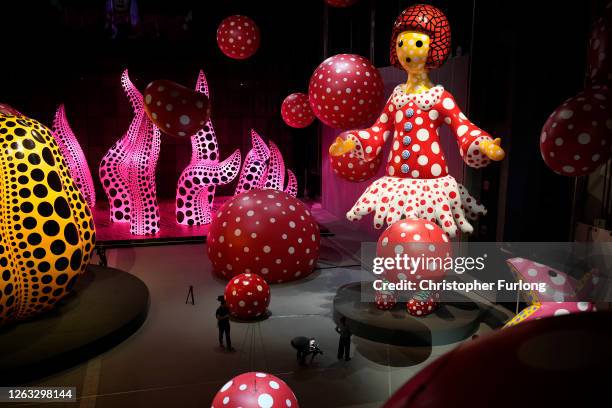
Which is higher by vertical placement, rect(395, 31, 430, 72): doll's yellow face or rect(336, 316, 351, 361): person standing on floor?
rect(395, 31, 430, 72): doll's yellow face

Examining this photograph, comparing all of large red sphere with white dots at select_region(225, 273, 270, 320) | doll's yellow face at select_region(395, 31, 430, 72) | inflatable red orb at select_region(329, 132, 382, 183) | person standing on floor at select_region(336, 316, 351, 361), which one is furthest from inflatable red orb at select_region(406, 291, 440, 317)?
doll's yellow face at select_region(395, 31, 430, 72)

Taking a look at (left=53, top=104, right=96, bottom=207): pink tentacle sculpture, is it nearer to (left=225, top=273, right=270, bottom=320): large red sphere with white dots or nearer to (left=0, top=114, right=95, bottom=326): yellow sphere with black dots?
(left=0, top=114, right=95, bottom=326): yellow sphere with black dots

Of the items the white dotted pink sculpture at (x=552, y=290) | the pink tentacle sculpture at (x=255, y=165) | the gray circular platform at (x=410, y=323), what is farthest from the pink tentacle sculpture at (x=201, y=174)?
the white dotted pink sculpture at (x=552, y=290)

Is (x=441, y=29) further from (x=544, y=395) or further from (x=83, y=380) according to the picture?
(x=544, y=395)

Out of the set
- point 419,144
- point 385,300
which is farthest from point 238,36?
point 385,300

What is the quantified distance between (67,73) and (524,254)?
374 inches

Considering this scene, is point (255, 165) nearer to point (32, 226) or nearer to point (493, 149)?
point (32, 226)

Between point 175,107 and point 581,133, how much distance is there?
2.81m

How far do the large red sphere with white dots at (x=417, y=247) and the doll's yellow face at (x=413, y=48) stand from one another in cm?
139

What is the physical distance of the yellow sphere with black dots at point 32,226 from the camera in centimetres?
380

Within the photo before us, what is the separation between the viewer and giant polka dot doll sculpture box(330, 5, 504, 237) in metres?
4.14

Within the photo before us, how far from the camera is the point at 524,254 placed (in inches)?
181

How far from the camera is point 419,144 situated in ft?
14.1

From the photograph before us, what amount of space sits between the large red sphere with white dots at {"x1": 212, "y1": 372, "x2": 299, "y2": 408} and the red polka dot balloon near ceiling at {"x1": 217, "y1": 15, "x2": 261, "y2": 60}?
509cm
